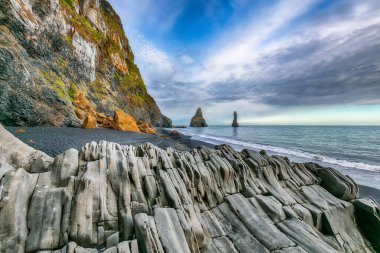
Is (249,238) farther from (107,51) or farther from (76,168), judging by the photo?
(107,51)

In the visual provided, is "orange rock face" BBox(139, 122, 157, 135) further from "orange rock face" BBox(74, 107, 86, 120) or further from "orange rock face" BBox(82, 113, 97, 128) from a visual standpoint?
"orange rock face" BBox(74, 107, 86, 120)

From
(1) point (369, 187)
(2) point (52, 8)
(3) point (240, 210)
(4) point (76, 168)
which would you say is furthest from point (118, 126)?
(1) point (369, 187)

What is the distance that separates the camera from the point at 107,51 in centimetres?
6444

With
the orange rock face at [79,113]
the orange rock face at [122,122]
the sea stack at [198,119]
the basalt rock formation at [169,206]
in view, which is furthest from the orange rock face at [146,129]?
the sea stack at [198,119]

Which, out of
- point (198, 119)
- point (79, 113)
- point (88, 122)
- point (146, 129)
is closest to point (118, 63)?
point (146, 129)

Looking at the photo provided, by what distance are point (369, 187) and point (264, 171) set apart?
1415 cm

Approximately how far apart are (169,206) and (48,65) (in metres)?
39.1

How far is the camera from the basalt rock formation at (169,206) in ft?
17.7

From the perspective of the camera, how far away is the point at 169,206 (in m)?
7.06

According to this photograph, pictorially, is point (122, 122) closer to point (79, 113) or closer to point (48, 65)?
point (79, 113)

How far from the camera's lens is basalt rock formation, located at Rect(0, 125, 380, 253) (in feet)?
17.7

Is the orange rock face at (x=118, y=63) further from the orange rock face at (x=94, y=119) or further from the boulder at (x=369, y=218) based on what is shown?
the boulder at (x=369, y=218)

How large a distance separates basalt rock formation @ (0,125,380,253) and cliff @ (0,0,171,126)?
22.0 metres

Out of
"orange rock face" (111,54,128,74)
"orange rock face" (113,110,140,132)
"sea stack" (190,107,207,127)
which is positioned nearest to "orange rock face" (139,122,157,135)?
"orange rock face" (113,110,140,132)
